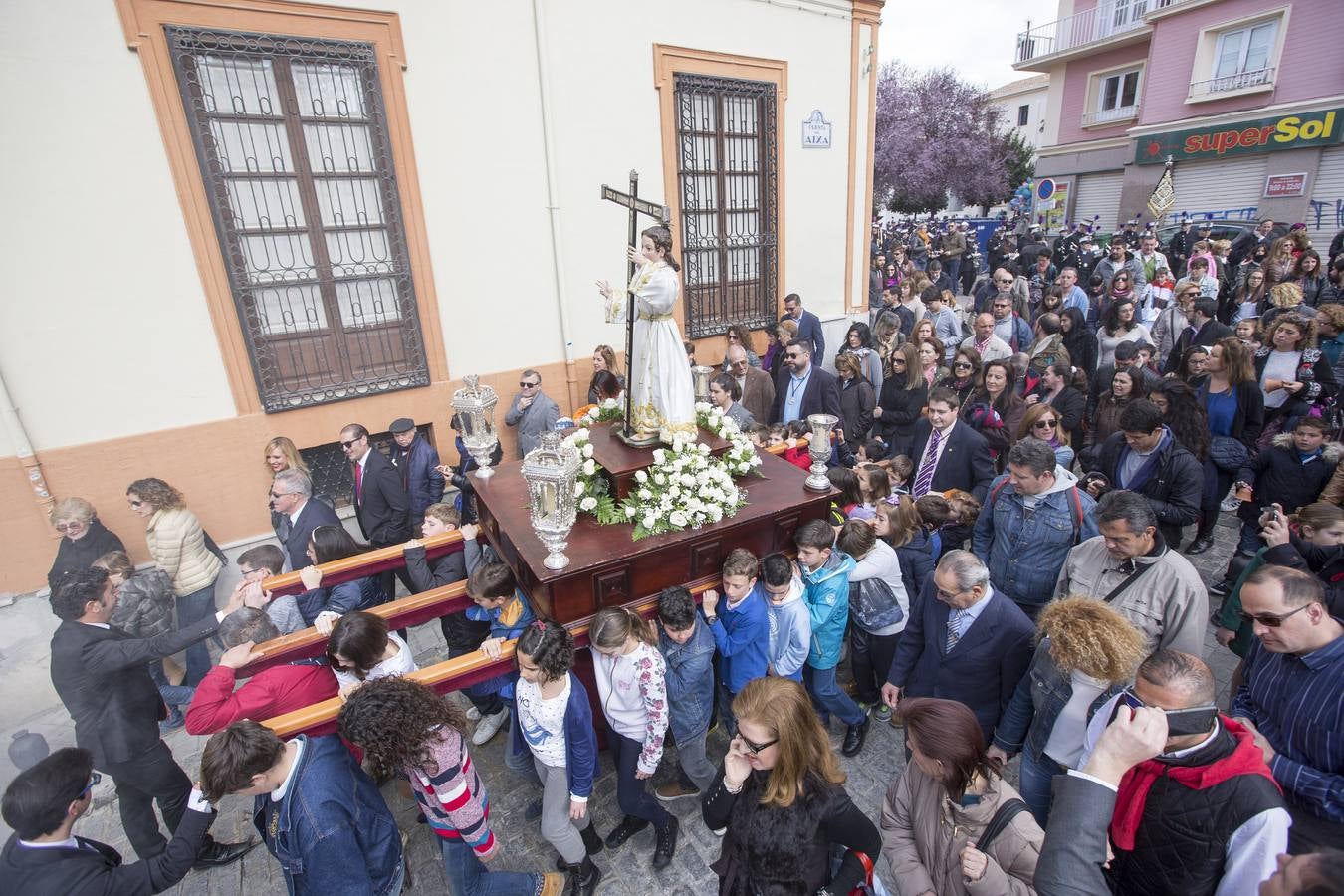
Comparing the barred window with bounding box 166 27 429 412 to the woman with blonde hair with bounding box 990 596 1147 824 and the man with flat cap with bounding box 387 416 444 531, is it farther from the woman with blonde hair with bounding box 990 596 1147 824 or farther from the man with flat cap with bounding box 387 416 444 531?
the woman with blonde hair with bounding box 990 596 1147 824

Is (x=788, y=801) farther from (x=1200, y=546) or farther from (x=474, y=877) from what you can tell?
(x=1200, y=546)

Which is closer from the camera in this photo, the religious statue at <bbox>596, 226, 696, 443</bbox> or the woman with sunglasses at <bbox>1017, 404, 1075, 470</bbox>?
the religious statue at <bbox>596, 226, 696, 443</bbox>

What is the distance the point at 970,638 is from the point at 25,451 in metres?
7.01

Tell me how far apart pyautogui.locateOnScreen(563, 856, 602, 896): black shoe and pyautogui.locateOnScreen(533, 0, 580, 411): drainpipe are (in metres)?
5.27

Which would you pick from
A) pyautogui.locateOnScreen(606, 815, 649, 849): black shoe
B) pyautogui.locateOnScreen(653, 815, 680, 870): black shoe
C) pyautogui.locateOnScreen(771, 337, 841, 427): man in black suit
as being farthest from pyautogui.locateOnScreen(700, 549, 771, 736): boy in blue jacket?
pyautogui.locateOnScreen(771, 337, 841, 427): man in black suit

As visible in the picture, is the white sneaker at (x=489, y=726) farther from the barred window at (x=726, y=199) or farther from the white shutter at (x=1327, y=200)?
the white shutter at (x=1327, y=200)

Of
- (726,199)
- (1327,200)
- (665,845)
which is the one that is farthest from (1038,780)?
(1327,200)

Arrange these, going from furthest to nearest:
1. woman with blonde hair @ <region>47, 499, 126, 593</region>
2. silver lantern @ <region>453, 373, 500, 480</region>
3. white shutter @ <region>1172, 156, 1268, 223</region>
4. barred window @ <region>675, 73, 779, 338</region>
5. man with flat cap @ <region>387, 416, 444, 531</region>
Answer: white shutter @ <region>1172, 156, 1268, 223</region>
barred window @ <region>675, 73, 779, 338</region>
man with flat cap @ <region>387, 416, 444, 531</region>
woman with blonde hair @ <region>47, 499, 126, 593</region>
silver lantern @ <region>453, 373, 500, 480</region>

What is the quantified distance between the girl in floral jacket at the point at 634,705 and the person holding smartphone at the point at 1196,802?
187 centimetres

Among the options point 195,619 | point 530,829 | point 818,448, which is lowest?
point 530,829

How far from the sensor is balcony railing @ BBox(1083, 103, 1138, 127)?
22797 mm

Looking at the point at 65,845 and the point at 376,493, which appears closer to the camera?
the point at 65,845

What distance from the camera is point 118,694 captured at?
11.2 ft

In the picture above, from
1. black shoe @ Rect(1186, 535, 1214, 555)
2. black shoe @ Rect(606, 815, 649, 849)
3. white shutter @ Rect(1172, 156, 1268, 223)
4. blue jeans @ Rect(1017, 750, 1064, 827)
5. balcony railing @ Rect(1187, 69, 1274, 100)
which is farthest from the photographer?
white shutter @ Rect(1172, 156, 1268, 223)
